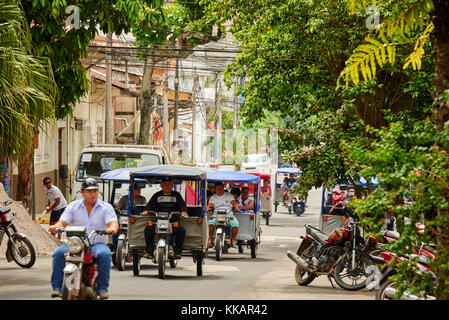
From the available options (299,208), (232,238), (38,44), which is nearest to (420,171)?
(38,44)

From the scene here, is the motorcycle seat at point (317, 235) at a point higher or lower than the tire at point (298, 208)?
higher

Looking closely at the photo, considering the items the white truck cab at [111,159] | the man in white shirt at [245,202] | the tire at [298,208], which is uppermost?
the white truck cab at [111,159]

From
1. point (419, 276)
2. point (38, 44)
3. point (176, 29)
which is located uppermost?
point (176, 29)

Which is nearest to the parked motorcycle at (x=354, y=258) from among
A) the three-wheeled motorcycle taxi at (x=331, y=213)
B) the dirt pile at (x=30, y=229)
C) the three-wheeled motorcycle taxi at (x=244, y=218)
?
the three-wheeled motorcycle taxi at (x=244, y=218)

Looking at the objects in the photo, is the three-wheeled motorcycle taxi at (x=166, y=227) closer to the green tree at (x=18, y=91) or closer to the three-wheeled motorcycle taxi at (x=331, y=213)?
the green tree at (x=18, y=91)

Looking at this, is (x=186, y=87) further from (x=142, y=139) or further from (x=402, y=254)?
(x=402, y=254)

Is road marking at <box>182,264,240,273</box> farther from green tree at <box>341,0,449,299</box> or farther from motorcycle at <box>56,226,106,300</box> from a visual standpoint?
green tree at <box>341,0,449,299</box>

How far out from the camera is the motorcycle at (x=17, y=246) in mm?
15872

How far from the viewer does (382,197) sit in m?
8.14

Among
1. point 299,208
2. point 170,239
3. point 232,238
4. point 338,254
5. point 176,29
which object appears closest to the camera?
point 338,254

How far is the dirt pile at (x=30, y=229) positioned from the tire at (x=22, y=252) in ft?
10.1

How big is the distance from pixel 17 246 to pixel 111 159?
8185 mm

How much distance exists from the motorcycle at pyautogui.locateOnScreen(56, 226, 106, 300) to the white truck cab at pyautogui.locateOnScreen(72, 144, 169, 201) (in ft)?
44.6
